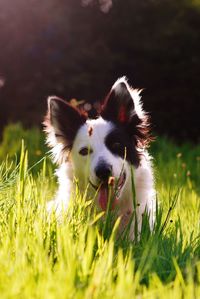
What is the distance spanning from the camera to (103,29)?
13312 millimetres

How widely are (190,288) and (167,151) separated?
8.29m

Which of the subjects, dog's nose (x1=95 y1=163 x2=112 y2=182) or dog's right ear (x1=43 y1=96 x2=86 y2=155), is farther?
dog's right ear (x1=43 y1=96 x2=86 y2=155)

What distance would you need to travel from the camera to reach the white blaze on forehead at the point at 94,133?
4492 mm

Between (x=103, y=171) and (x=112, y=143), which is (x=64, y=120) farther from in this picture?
(x=103, y=171)

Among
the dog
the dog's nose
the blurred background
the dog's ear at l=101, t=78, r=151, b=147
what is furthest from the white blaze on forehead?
the blurred background

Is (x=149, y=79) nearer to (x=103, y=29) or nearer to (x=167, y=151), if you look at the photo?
(x=103, y=29)

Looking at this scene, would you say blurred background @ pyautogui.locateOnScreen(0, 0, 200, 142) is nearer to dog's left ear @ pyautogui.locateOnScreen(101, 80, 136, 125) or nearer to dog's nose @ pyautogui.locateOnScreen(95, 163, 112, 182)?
dog's left ear @ pyautogui.locateOnScreen(101, 80, 136, 125)

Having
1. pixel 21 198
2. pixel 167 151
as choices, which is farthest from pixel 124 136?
pixel 167 151

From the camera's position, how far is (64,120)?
484cm

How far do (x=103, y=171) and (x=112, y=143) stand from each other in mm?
411

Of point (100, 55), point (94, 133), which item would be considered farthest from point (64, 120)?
point (100, 55)

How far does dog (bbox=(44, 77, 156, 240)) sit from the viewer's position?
4488 mm

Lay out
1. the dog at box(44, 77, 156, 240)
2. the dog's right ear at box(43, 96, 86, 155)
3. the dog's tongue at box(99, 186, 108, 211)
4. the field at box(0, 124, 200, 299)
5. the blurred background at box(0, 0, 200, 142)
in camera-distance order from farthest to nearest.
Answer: the blurred background at box(0, 0, 200, 142)
the dog's right ear at box(43, 96, 86, 155)
the dog at box(44, 77, 156, 240)
the dog's tongue at box(99, 186, 108, 211)
the field at box(0, 124, 200, 299)

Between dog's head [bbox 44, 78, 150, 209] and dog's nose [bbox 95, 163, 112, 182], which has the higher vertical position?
dog's head [bbox 44, 78, 150, 209]
